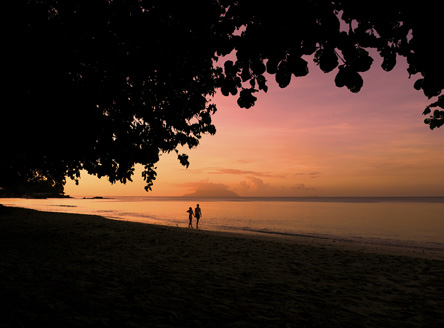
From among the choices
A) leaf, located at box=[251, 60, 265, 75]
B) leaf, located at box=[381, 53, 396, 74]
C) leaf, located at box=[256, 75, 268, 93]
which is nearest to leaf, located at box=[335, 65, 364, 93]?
leaf, located at box=[251, 60, 265, 75]

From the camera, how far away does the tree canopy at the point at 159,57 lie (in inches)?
113

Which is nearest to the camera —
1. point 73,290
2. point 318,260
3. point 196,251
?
point 73,290

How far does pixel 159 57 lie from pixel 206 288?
491 cm

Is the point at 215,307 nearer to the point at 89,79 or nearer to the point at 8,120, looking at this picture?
the point at 89,79

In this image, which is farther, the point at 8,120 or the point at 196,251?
the point at 196,251

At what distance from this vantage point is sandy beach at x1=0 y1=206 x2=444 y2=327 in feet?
15.9

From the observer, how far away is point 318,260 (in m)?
10.9

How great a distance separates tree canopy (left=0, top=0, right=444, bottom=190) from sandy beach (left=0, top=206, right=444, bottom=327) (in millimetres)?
3050

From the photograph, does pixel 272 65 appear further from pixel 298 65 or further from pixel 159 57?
pixel 159 57

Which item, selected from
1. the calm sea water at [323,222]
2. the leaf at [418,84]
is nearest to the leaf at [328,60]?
the leaf at [418,84]

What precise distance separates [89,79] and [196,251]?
762 centimetres

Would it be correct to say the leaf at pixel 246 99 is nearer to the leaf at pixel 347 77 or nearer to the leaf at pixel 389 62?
the leaf at pixel 347 77

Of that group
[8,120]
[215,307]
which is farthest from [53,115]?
[215,307]

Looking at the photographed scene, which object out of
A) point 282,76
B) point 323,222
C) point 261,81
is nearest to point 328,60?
point 282,76
